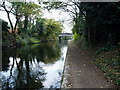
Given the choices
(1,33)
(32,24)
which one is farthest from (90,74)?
(32,24)

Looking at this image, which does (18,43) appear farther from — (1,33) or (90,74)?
(90,74)

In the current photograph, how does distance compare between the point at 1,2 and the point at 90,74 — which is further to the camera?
the point at 1,2

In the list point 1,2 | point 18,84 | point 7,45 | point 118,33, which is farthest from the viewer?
point 7,45

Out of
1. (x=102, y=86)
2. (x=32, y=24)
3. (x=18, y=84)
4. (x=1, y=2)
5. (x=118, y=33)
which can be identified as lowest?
(x=18, y=84)

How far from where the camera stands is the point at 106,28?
862 centimetres

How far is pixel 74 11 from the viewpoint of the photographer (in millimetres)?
15797

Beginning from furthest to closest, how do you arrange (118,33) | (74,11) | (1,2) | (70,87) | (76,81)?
(1,2) < (74,11) < (118,33) < (76,81) < (70,87)

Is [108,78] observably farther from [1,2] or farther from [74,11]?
[1,2]

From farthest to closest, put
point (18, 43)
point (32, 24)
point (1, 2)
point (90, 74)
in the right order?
1. point (32, 24)
2. point (18, 43)
3. point (1, 2)
4. point (90, 74)

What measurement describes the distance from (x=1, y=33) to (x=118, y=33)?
58.4ft

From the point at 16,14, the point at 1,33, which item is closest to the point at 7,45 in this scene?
the point at 1,33

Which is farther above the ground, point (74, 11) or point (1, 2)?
point (1, 2)

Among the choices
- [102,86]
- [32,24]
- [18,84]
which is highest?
[32,24]

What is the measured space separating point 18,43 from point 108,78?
22.1 m
